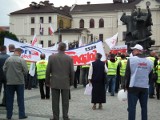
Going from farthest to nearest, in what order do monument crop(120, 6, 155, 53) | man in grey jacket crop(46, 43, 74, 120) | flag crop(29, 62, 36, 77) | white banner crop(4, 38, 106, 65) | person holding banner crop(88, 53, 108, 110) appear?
monument crop(120, 6, 155, 53) < flag crop(29, 62, 36, 77) < white banner crop(4, 38, 106, 65) < person holding banner crop(88, 53, 108, 110) < man in grey jacket crop(46, 43, 74, 120)

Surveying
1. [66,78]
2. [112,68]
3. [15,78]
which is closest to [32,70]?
[112,68]

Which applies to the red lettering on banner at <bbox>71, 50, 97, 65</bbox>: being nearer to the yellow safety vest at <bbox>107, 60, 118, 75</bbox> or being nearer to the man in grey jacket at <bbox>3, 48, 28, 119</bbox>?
the yellow safety vest at <bbox>107, 60, 118, 75</bbox>

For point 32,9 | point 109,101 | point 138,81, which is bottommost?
point 109,101

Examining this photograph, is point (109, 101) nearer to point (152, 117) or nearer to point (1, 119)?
point (152, 117)

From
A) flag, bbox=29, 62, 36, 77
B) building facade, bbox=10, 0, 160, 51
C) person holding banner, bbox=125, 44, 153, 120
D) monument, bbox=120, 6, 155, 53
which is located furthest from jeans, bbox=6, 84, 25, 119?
building facade, bbox=10, 0, 160, 51

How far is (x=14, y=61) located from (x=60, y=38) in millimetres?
78051

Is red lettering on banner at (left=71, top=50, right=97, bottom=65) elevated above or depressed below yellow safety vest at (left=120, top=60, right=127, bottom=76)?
above

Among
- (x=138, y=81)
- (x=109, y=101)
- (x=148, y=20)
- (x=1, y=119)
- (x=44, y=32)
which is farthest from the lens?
(x=44, y=32)

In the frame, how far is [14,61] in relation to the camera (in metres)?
10.6

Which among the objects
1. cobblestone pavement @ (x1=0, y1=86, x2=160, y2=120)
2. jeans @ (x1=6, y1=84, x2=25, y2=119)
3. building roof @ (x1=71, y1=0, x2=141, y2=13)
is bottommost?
cobblestone pavement @ (x1=0, y1=86, x2=160, y2=120)

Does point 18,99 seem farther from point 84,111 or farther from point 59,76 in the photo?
A: point 84,111

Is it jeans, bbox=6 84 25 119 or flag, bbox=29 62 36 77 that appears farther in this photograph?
flag, bbox=29 62 36 77

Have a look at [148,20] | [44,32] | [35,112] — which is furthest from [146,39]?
[44,32]

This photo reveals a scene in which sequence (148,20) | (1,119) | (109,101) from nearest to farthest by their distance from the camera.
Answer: (1,119) < (109,101) < (148,20)
